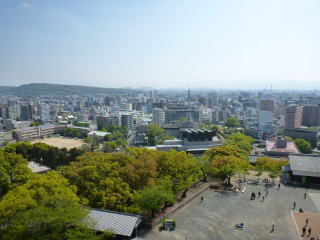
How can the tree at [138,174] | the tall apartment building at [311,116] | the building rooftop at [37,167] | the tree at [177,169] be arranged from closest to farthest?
the tree at [138,174] < the tree at [177,169] < the building rooftop at [37,167] < the tall apartment building at [311,116]

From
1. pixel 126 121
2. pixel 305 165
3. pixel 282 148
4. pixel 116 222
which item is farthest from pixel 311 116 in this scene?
Result: pixel 116 222

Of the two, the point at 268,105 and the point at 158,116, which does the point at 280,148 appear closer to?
the point at 158,116

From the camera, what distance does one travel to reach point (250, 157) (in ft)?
132

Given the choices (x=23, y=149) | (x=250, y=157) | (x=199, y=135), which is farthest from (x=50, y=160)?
(x=250, y=157)

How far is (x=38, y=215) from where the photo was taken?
14.3 m

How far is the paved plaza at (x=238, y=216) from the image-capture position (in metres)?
18.1

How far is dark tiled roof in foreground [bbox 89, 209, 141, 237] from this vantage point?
16.5 metres

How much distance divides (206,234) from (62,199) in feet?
31.3

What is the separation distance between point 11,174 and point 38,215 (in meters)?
11.8

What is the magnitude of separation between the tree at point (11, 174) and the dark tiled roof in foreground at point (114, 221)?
29.9ft

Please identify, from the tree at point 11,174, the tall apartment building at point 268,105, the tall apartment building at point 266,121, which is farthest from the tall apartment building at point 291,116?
the tree at point 11,174

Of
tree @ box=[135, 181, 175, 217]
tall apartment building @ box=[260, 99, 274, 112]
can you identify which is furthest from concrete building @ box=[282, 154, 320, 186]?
tall apartment building @ box=[260, 99, 274, 112]

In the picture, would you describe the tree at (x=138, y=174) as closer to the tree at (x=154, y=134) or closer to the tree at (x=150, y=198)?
the tree at (x=150, y=198)

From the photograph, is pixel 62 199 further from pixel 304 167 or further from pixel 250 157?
pixel 250 157
